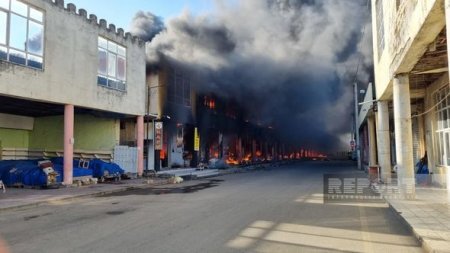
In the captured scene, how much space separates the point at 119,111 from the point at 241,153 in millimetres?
36110

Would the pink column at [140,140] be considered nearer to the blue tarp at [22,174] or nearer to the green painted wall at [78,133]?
the green painted wall at [78,133]

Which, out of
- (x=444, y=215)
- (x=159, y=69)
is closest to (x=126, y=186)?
(x=444, y=215)

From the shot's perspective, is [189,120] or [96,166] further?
[189,120]

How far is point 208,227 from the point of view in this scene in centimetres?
827

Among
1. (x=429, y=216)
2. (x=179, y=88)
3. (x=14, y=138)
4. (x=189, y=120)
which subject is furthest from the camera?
(x=189, y=120)

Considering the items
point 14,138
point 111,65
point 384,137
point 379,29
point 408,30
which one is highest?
point 379,29

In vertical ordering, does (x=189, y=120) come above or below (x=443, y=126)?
above

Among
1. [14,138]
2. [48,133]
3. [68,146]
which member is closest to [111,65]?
[68,146]

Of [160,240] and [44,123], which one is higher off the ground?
[44,123]

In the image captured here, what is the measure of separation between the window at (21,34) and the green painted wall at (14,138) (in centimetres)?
834

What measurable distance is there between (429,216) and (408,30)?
4.42 meters

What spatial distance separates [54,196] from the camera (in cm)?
1460

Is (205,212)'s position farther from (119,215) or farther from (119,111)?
(119,111)

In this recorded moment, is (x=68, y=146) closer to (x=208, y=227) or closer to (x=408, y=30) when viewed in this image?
(x=208, y=227)
